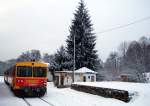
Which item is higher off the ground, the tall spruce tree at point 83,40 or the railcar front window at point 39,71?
the tall spruce tree at point 83,40

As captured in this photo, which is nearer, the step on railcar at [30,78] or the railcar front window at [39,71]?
the step on railcar at [30,78]

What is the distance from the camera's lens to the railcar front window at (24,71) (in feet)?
67.2

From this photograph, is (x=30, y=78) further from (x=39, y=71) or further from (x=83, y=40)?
(x=83, y=40)

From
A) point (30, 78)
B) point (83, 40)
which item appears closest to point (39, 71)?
point (30, 78)

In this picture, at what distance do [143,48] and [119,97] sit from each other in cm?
6563

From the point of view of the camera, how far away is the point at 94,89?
20.6 metres

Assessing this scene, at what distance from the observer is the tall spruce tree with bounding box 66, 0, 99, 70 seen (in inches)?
2012

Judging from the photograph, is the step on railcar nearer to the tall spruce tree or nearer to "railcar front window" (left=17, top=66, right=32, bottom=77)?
"railcar front window" (left=17, top=66, right=32, bottom=77)

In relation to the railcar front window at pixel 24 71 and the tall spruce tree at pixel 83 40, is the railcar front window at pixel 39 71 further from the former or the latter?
the tall spruce tree at pixel 83 40

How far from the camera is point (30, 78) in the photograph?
2044cm

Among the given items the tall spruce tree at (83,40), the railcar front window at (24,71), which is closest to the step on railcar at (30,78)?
the railcar front window at (24,71)

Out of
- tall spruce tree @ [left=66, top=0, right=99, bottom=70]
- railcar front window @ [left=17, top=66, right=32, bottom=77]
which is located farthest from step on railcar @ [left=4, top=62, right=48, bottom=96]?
tall spruce tree @ [left=66, top=0, right=99, bottom=70]

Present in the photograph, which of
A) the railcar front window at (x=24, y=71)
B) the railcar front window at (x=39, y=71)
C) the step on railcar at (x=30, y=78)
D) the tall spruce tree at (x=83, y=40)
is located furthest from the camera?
the tall spruce tree at (x=83, y=40)

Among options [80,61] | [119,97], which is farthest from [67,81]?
[119,97]
